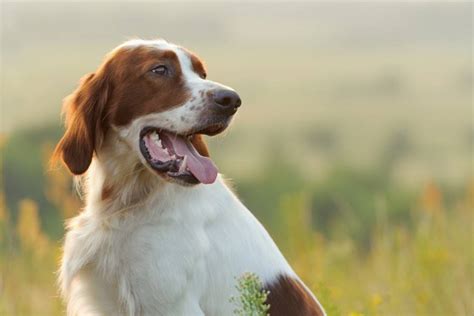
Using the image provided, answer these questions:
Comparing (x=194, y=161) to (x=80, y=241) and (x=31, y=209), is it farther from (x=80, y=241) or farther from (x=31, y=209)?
(x=31, y=209)

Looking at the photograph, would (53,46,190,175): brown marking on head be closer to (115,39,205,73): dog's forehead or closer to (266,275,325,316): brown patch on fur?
(115,39,205,73): dog's forehead

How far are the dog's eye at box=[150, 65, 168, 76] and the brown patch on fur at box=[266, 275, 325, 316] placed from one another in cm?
110

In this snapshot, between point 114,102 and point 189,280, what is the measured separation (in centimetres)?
93

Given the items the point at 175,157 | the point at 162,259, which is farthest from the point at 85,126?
the point at 162,259

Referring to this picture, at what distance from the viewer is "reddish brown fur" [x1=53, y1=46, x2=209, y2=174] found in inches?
190

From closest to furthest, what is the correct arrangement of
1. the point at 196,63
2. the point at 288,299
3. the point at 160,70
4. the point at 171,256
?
the point at 171,256
the point at 288,299
the point at 160,70
the point at 196,63

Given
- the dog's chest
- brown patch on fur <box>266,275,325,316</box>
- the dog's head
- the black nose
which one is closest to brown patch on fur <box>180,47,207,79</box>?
the dog's head

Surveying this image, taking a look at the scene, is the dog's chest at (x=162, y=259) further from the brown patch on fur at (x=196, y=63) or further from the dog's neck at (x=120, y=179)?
the brown patch on fur at (x=196, y=63)

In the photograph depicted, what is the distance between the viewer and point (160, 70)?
16.0 feet

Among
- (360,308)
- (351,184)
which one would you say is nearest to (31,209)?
(360,308)

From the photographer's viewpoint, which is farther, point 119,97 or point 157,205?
point 119,97

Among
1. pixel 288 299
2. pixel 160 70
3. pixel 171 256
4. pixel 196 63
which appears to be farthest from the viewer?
pixel 196 63

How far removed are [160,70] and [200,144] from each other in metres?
0.40

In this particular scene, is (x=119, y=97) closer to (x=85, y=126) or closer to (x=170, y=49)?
(x=85, y=126)
